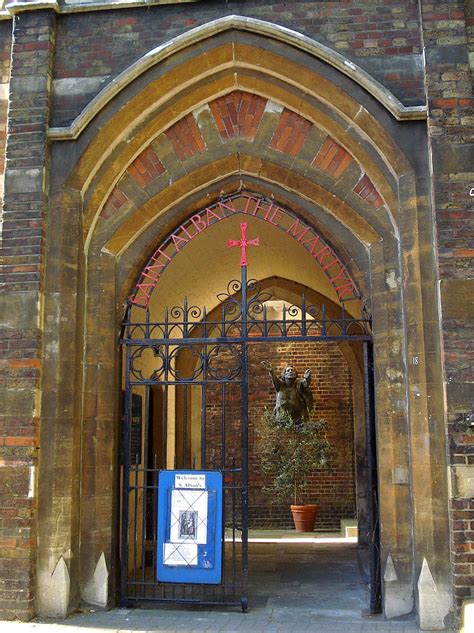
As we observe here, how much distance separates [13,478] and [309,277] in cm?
568

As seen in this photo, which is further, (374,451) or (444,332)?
(374,451)

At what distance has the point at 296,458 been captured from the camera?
13.3m

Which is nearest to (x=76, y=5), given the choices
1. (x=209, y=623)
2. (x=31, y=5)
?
(x=31, y=5)

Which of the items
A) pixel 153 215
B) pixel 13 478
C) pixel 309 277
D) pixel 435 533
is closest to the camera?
pixel 435 533

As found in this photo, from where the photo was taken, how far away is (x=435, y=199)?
6.22m

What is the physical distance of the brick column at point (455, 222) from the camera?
18.9 feet

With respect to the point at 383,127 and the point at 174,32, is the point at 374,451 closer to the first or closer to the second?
the point at 383,127

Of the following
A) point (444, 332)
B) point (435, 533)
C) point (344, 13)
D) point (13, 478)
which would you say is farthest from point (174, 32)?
point (435, 533)

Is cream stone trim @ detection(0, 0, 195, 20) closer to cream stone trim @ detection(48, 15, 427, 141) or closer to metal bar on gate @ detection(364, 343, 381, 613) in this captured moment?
cream stone trim @ detection(48, 15, 427, 141)

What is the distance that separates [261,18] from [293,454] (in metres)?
8.48

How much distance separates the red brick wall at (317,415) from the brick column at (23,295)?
758 cm

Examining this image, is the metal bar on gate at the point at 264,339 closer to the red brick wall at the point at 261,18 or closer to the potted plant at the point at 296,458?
the red brick wall at the point at 261,18

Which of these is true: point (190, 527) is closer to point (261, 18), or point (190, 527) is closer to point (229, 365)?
point (261, 18)

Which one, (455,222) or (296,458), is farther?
(296,458)
